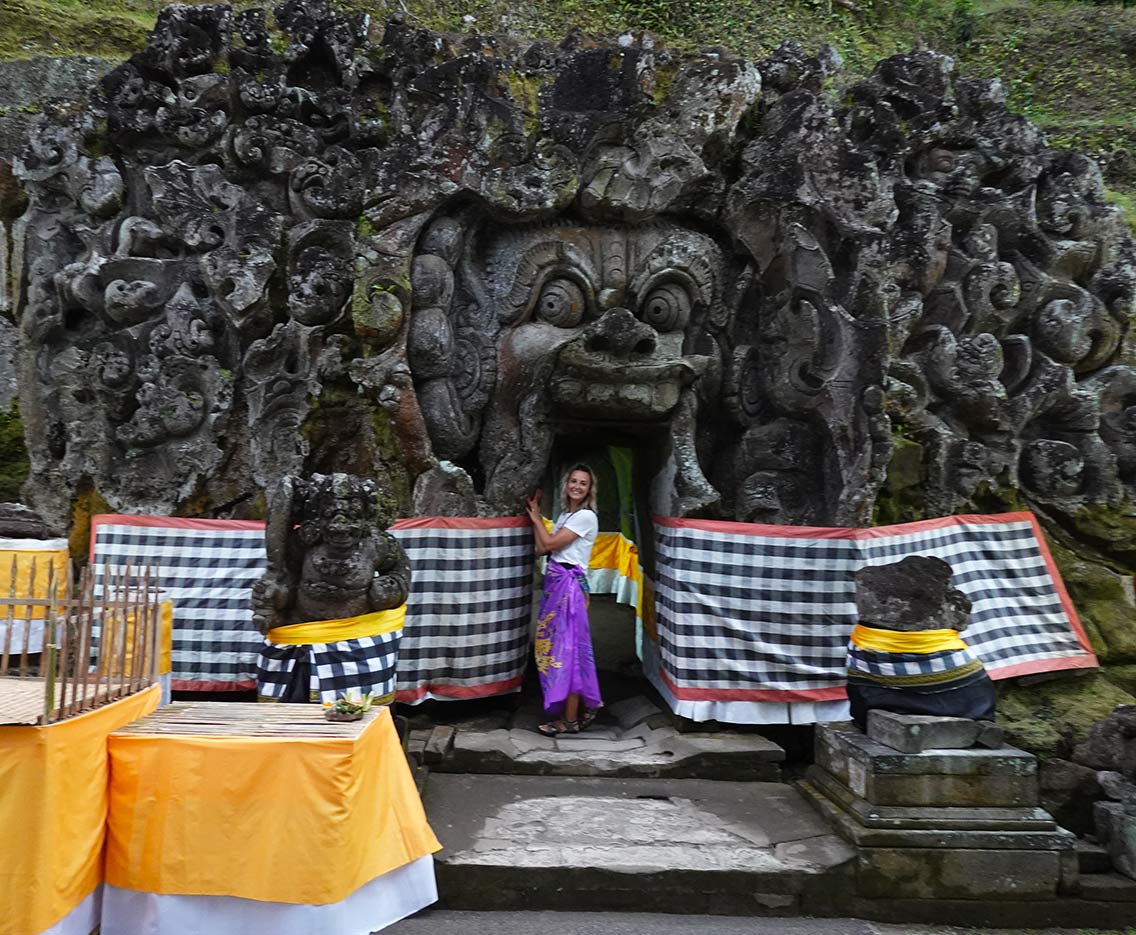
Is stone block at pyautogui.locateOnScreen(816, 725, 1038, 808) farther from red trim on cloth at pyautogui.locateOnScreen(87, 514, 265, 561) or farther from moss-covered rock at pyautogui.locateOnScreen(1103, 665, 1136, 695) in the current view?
red trim on cloth at pyautogui.locateOnScreen(87, 514, 265, 561)

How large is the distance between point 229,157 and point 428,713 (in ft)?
14.2

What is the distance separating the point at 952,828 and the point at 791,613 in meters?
1.86

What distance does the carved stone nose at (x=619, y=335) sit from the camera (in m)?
5.66

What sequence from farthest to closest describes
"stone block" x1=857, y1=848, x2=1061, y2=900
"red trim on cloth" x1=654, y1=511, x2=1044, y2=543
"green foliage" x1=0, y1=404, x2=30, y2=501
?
"green foliage" x1=0, y1=404, x2=30, y2=501 < "red trim on cloth" x1=654, y1=511, x2=1044, y2=543 < "stone block" x1=857, y1=848, x2=1061, y2=900

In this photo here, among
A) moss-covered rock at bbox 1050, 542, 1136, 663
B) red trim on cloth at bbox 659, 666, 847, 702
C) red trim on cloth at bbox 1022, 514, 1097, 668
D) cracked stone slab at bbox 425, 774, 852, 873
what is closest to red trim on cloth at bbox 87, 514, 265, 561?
cracked stone slab at bbox 425, 774, 852, 873

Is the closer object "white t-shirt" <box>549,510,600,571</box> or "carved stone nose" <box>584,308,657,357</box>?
"white t-shirt" <box>549,510,600,571</box>

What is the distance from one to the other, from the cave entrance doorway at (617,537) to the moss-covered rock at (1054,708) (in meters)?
2.72

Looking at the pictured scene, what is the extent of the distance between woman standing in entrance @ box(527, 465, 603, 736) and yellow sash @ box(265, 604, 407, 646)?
4.99 ft

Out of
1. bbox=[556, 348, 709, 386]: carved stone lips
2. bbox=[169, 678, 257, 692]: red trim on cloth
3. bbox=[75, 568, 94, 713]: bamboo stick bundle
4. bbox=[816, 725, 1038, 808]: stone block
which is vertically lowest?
bbox=[816, 725, 1038, 808]: stone block

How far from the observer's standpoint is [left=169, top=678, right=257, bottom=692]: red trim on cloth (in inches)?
211

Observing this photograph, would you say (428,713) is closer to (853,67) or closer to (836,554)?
(836,554)

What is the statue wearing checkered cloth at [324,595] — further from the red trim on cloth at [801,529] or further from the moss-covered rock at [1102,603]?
the moss-covered rock at [1102,603]

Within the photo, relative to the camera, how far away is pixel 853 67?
12859 mm

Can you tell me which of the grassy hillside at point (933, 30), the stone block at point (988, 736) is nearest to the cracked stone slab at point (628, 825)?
the stone block at point (988, 736)
